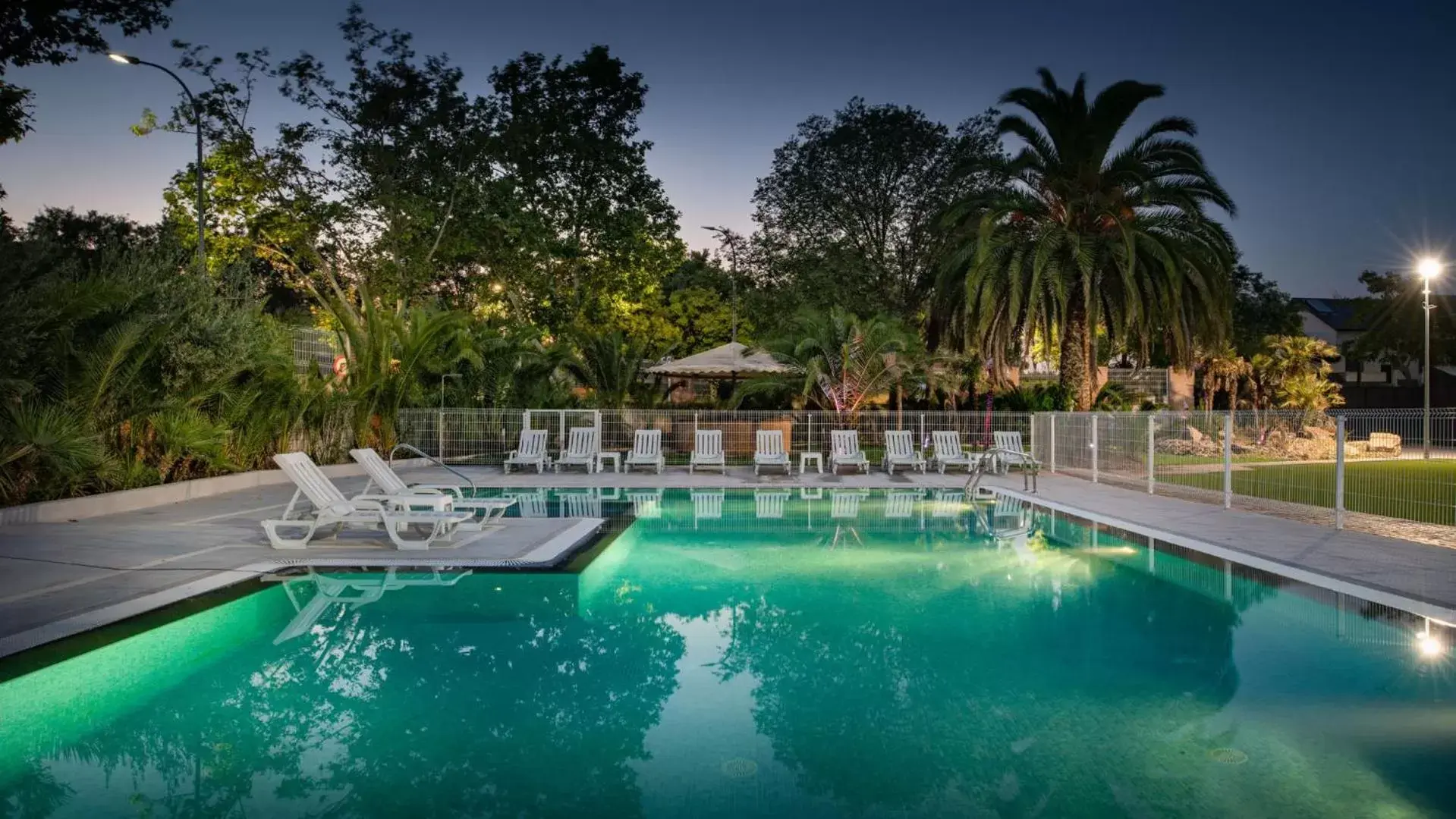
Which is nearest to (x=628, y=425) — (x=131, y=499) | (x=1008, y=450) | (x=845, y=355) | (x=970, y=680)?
(x=845, y=355)

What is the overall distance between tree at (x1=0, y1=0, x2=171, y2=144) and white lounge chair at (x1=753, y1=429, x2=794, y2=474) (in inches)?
563

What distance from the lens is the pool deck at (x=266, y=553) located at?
720 centimetres

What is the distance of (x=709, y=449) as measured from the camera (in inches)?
835

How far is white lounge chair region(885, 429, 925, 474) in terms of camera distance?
2097cm

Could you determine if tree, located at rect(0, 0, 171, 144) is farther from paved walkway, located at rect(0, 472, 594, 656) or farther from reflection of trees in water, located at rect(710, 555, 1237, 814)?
reflection of trees in water, located at rect(710, 555, 1237, 814)

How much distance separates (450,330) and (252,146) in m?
7.49

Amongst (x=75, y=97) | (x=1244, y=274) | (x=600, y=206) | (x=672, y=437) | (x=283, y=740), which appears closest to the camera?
(x=283, y=740)

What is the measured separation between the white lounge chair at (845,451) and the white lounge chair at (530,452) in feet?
22.6

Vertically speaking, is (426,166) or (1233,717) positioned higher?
(426,166)

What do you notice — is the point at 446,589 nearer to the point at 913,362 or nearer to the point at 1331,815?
the point at 1331,815

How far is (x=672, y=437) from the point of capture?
77.7ft

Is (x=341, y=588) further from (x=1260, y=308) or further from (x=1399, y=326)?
(x=1399, y=326)

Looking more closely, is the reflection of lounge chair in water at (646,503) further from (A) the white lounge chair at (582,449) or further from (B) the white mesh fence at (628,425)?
(B) the white mesh fence at (628,425)

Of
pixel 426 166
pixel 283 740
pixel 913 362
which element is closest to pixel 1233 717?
pixel 283 740
